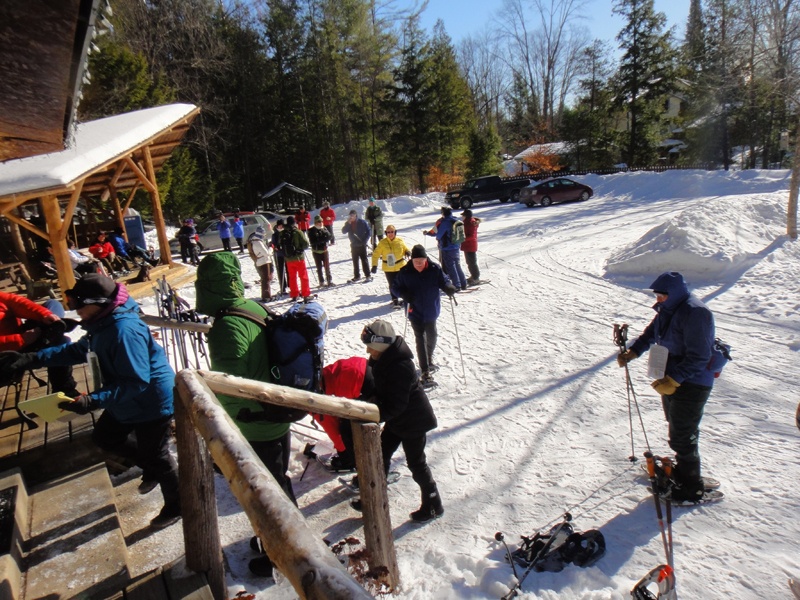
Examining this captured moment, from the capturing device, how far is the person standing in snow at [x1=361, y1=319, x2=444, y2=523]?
3586mm

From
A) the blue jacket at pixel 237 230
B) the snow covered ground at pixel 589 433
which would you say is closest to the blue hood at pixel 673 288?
the snow covered ground at pixel 589 433

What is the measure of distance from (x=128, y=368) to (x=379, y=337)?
166cm

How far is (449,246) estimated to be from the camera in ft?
33.2

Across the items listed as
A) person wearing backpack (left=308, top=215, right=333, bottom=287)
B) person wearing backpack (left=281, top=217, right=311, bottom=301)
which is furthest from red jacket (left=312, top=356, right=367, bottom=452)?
person wearing backpack (left=308, top=215, right=333, bottom=287)

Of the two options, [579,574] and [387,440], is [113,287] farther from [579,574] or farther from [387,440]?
[579,574]

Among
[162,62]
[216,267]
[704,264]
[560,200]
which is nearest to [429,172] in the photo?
[560,200]

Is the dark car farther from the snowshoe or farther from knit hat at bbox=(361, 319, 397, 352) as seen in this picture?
knit hat at bbox=(361, 319, 397, 352)

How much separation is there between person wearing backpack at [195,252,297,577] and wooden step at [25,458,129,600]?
88 cm

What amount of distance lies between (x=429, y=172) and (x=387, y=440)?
3631 cm

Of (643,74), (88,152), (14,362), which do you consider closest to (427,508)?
(14,362)

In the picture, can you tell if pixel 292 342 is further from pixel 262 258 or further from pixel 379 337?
pixel 262 258

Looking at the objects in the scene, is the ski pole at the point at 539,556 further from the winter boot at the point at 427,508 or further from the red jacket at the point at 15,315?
the red jacket at the point at 15,315

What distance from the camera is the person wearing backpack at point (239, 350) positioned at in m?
3.03

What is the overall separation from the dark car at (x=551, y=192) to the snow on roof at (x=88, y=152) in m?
16.0
